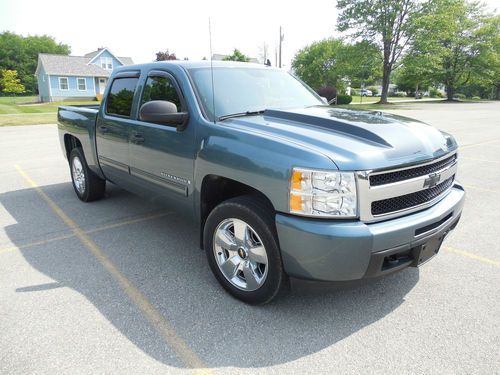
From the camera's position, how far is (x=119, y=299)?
10.3 ft

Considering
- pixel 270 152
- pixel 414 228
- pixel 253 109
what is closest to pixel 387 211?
pixel 414 228

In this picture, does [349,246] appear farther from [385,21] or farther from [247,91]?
[385,21]

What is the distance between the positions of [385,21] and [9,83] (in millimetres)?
53900

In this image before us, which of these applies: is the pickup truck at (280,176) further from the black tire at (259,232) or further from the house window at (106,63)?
the house window at (106,63)

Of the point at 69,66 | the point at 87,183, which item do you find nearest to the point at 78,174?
the point at 87,183

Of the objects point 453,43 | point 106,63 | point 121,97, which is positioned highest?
point 453,43

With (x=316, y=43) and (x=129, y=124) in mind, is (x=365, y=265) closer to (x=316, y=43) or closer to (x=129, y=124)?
(x=129, y=124)

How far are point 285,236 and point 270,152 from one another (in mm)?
578

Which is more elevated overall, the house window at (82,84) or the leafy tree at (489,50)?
the leafy tree at (489,50)

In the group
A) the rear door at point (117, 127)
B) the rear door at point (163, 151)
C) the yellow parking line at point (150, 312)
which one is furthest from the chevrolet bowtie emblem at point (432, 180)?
the rear door at point (117, 127)

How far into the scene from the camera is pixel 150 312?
2.97 m

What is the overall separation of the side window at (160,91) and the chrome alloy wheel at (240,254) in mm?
1267

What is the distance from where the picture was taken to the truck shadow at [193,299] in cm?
259

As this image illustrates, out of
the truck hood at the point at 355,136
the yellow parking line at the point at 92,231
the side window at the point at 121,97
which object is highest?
the side window at the point at 121,97
